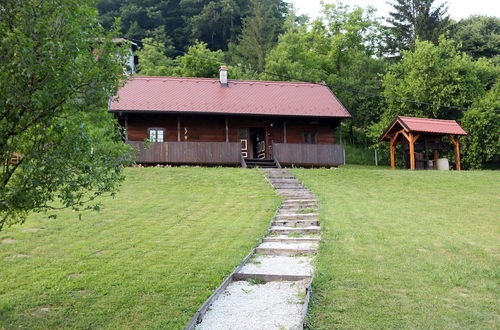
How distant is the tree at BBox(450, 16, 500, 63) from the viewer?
42625 mm

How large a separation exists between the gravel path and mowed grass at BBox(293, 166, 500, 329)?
256 mm

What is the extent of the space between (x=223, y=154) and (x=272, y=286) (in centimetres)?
1589

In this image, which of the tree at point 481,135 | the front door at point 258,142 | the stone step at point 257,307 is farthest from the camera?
the tree at point 481,135

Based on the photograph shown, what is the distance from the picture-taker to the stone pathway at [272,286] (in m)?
4.68

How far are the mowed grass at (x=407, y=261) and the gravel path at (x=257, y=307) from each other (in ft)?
0.84

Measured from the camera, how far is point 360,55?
39906 mm

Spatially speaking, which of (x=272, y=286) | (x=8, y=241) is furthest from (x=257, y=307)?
(x=8, y=241)

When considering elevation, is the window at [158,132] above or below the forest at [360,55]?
below

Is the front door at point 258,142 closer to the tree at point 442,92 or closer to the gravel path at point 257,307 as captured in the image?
the tree at point 442,92

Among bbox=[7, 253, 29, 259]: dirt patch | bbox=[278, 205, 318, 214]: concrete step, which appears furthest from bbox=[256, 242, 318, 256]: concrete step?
bbox=[7, 253, 29, 259]: dirt patch

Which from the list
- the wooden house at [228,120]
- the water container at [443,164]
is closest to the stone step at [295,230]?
the wooden house at [228,120]

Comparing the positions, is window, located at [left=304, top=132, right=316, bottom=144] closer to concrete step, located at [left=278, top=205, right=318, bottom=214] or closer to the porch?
the porch

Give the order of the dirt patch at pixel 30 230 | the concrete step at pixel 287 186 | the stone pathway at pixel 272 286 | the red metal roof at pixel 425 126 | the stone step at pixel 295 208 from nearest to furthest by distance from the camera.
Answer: the stone pathway at pixel 272 286 < the dirt patch at pixel 30 230 < the stone step at pixel 295 208 < the concrete step at pixel 287 186 < the red metal roof at pixel 425 126

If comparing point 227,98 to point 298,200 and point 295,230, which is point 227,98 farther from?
point 295,230
